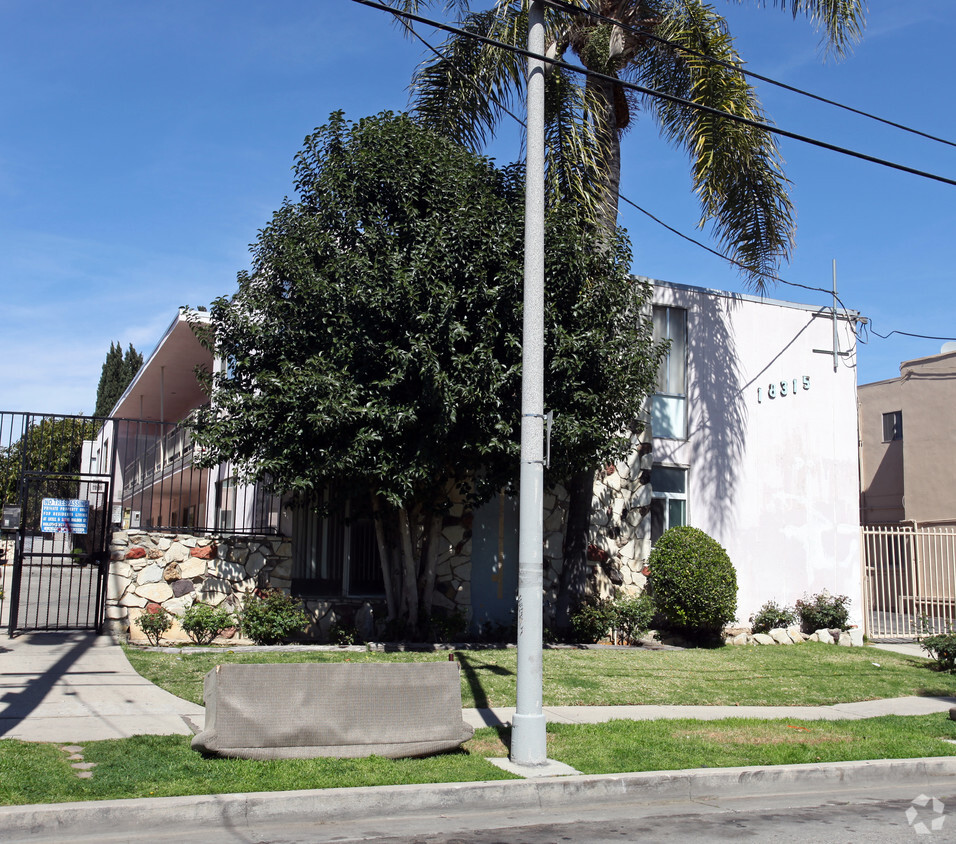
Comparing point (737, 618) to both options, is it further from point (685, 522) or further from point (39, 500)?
point (39, 500)

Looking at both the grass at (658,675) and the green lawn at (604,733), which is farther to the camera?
the grass at (658,675)

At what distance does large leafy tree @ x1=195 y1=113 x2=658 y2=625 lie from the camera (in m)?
12.8

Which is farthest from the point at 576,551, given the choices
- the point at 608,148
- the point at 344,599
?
the point at 608,148

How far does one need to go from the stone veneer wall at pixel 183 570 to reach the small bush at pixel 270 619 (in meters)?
0.63

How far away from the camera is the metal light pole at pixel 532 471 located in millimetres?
7910

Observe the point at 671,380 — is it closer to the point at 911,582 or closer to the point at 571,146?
the point at 571,146

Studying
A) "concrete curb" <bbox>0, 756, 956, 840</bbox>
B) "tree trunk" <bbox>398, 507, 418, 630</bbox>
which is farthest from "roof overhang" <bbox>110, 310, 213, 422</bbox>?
"concrete curb" <bbox>0, 756, 956, 840</bbox>

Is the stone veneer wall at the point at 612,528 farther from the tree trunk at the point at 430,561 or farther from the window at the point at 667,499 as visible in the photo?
the tree trunk at the point at 430,561

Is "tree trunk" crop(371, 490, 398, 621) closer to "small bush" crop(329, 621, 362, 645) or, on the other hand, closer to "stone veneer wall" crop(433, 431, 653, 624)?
"small bush" crop(329, 621, 362, 645)

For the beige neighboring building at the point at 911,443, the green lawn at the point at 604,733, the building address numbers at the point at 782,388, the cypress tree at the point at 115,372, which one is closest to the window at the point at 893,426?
the beige neighboring building at the point at 911,443

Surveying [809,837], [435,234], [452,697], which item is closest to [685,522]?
[435,234]

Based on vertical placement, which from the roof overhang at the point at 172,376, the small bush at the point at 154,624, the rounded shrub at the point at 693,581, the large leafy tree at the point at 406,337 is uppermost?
the roof overhang at the point at 172,376

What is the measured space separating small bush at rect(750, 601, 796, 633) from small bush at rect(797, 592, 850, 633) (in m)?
0.24

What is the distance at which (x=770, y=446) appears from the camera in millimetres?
19062
